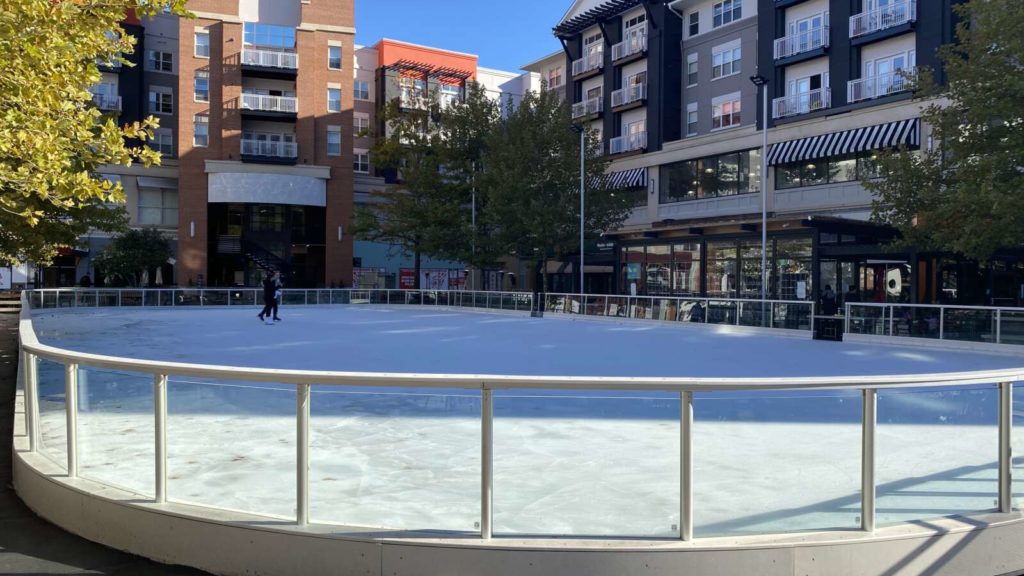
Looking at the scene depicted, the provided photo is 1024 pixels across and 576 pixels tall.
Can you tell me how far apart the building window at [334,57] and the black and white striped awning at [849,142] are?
95.9 feet

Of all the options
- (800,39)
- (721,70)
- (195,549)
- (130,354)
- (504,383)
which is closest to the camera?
(504,383)

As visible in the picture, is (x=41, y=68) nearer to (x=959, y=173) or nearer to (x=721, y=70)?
(x=959, y=173)

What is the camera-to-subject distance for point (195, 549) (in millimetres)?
4602

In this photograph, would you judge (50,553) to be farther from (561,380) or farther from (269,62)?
(269,62)

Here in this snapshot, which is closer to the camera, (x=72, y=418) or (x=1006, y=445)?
(x=1006, y=445)

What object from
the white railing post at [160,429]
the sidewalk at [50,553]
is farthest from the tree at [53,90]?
the white railing post at [160,429]

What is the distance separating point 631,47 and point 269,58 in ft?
74.3

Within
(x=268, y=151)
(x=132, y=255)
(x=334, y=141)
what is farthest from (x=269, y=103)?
(x=132, y=255)

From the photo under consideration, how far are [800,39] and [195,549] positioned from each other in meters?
39.4

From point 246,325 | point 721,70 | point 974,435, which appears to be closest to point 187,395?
point 974,435

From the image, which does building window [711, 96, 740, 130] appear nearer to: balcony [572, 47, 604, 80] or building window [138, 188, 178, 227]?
balcony [572, 47, 604, 80]

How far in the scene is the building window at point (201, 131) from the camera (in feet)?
169

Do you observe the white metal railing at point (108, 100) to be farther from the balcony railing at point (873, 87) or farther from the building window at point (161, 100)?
the balcony railing at point (873, 87)

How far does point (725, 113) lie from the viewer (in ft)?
143
